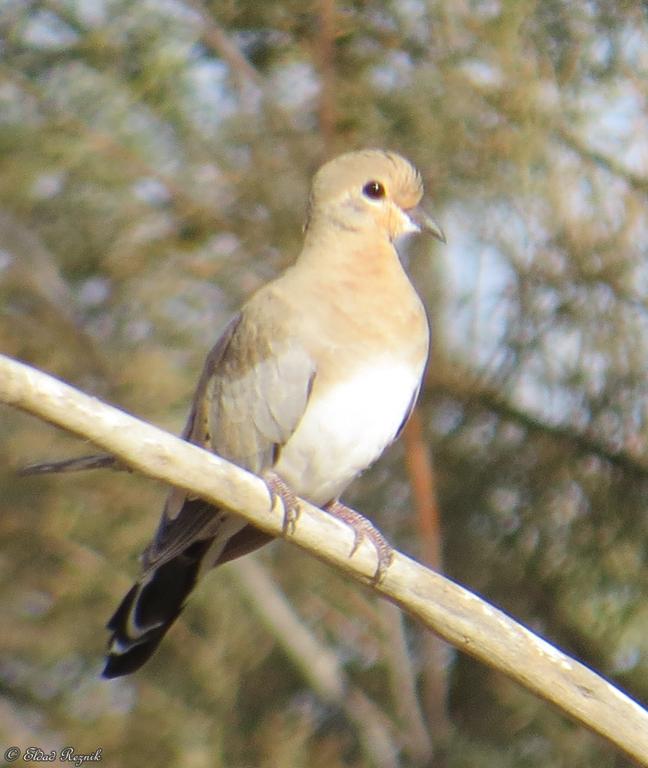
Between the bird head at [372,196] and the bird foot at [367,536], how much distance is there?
1.72 feet

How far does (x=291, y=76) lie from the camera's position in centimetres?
391

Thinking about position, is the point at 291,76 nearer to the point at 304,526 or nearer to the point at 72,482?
the point at 72,482

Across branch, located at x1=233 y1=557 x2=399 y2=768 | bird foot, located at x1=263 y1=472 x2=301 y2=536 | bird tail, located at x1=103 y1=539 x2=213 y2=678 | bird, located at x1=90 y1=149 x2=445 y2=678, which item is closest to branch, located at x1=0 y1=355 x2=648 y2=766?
bird foot, located at x1=263 y1=472 x2=301 y2=536

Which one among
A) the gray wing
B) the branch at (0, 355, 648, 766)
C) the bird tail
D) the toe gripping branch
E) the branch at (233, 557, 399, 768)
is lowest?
the branch at (233, 557, 399, 768)

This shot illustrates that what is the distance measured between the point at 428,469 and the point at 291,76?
2.98ft

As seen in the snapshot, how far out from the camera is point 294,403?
3.09 metres

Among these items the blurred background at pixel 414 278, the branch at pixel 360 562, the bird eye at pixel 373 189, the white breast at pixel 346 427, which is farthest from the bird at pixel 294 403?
the blurred background at pixel 414 278

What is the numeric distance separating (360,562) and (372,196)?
0.94 m

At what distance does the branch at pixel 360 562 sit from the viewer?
2.34 meters

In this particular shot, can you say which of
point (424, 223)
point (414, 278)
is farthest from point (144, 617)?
point (414, 278)

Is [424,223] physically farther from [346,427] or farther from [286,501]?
[286,501]

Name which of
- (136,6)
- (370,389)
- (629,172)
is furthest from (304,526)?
(136,6)

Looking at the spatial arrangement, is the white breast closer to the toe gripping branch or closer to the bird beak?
the toe gripping branch

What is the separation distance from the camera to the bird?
304 cm
